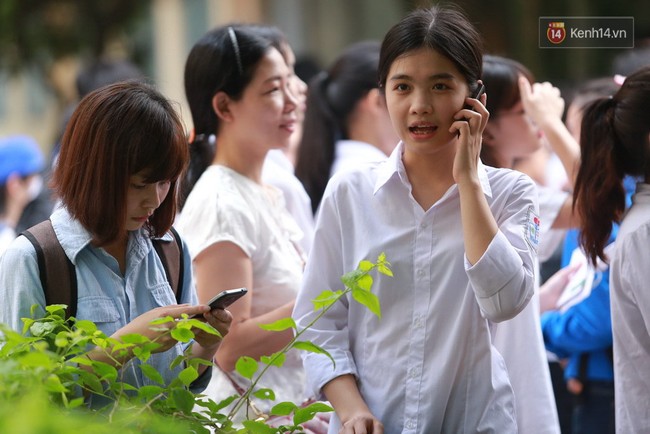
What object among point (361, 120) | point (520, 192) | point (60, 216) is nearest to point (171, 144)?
point (60, 216)

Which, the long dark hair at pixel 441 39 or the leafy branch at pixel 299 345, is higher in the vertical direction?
the long dark hair at pixel 441 39

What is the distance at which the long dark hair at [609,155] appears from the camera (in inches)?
107

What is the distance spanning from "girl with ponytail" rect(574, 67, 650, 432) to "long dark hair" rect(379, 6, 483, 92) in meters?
0.56

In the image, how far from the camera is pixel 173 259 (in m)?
2.49

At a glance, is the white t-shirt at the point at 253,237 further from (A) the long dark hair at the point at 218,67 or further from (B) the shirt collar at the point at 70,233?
(B) the shirt collar at the point at 70,233

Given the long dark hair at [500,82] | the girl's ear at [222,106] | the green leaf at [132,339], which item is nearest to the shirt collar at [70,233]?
the green leaf at [132,339]

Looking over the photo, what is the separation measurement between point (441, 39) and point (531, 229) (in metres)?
0.49

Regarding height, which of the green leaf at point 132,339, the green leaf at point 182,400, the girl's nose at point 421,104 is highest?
the girl's nose at point 421,104

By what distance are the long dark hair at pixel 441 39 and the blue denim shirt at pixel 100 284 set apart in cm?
74

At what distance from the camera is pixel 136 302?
235cm

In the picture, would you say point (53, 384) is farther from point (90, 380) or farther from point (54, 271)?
point (54, 271)

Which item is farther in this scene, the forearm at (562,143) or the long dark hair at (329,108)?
the long dark hair at (329,108)

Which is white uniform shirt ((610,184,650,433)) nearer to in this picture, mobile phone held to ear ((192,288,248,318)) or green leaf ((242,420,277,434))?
mobile phone held to ear ((192,288,248,318))

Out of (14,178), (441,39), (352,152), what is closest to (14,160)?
(14,178)
